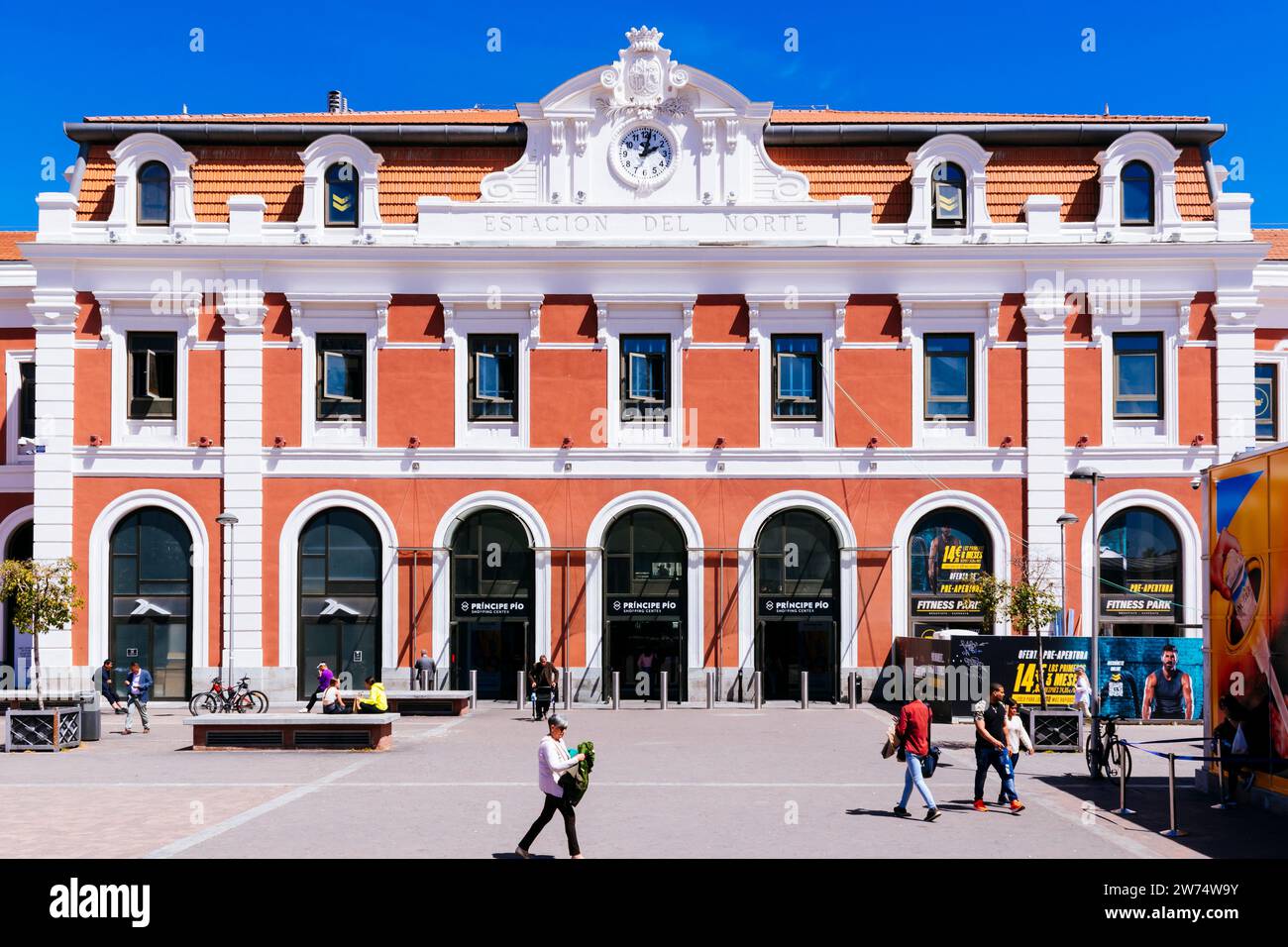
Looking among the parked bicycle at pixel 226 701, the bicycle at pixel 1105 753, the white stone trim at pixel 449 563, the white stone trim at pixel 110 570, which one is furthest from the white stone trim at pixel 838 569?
the white stone trim at pixel 110 570

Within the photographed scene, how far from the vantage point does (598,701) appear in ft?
110

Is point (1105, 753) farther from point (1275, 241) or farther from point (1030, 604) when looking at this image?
point (1275, 241)

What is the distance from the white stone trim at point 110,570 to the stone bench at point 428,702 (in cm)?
534

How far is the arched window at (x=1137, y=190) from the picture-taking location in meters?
34.5

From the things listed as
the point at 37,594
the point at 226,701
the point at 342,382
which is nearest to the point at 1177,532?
the point at 342,382

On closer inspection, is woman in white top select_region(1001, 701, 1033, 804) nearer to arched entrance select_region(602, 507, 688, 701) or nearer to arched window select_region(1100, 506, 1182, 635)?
arched entrance select_region(602, 507, 688, 701)

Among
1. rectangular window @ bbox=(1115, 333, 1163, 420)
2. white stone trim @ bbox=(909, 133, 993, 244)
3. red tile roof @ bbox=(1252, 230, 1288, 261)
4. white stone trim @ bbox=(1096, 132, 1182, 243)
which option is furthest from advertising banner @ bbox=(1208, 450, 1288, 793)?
red tile roof @ bbox=(1252, 230, 1288, 261)

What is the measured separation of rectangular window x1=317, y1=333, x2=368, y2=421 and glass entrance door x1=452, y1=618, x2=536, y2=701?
6.25 meters

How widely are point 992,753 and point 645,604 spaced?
1738 cm

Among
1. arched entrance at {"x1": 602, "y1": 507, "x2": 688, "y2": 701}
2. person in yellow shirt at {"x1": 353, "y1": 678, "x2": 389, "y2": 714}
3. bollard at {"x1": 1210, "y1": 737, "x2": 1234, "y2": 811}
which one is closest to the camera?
bollard at {"x1": 1210, "y1": 737, "x2": 1234, "y2": 811}

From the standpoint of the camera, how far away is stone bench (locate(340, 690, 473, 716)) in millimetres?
30422

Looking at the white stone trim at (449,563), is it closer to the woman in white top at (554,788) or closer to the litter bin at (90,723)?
the litter bin at (90,723)

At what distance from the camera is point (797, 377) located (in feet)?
113
